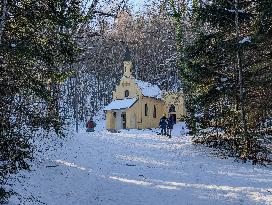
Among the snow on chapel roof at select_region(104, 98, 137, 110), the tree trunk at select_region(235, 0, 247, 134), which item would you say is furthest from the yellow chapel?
the tree trunk at select_region(235, 0, 247, 134)

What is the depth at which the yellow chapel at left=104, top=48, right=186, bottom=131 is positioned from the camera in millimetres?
49531

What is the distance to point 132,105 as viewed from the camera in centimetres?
4906

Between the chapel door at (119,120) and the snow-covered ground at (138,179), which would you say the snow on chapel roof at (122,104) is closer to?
the chapel door at (119,120)

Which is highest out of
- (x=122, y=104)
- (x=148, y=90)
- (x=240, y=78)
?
(x=148, y=90)

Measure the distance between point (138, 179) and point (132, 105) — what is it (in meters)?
34.5

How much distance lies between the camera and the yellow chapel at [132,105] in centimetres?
4953

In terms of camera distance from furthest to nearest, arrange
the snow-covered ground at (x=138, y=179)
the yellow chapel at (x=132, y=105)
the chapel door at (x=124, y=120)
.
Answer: the chapel door at (x=124, y=120) → the yellow chapel at (x=132, y=105) → the snow-covered ground at (x=138, y=179)

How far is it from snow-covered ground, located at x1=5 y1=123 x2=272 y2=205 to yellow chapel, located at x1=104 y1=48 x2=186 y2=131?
28.6 metres

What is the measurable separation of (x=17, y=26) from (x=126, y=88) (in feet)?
138

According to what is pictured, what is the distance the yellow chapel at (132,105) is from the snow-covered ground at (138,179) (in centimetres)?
2856

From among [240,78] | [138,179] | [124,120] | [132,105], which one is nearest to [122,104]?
[132,105]

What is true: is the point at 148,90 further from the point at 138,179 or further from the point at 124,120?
the point at 138,179

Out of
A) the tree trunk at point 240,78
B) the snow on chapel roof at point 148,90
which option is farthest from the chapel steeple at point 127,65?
the tree trunk at point 240,78

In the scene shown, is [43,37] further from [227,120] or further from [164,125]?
[164,125]
